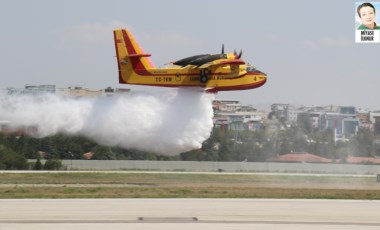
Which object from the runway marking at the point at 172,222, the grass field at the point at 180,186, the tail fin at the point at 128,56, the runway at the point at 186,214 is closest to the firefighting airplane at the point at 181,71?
the tail fin at the point at 128,56

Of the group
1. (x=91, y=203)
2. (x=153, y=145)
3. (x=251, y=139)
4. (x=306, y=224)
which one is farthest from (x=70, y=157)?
(x=306, y=224)

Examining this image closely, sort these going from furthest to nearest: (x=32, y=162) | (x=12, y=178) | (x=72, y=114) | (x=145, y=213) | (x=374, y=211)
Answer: (x=32, y=162), (x=12, y=178), (x=72, y=114), (x=374, y=211), (x=145, y=213)

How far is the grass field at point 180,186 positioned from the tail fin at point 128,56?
8361 mm

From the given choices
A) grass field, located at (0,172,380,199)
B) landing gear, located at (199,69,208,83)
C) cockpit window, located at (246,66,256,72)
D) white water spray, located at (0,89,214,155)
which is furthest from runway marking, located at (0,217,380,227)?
cockpit window, located at (246,66,256,72)

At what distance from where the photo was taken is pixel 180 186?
5678 centimetres

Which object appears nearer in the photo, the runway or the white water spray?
the runway

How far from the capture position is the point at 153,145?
178 ft

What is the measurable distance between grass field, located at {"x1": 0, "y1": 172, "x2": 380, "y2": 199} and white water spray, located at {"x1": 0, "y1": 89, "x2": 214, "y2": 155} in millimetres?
3471

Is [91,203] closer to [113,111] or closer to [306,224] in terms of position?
[306,224]

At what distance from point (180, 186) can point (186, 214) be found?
23.2m

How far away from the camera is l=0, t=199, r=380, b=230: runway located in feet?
97.6

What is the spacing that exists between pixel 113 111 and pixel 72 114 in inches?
114

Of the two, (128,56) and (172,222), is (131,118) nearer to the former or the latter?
(128,56)

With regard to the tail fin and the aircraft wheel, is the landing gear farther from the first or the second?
the tail fin
